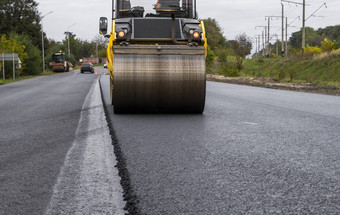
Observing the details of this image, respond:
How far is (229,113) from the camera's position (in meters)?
8.55

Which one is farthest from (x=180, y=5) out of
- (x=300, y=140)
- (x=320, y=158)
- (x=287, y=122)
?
(x=320, y=158)

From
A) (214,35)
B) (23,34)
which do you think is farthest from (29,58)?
(214,35)

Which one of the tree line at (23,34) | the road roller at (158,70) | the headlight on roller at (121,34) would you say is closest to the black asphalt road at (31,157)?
the road roller at (158,70)

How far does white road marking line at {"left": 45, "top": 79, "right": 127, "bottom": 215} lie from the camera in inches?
110

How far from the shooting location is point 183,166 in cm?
389

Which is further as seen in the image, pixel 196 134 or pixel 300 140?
pixel 196 134

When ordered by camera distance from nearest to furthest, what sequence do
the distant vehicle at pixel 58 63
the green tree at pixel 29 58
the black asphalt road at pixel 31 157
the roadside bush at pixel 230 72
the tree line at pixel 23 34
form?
the black asphalt road at pixel 31 157 → the roadside bush at pixel 230 72 → the tree line at pixel 23 34 → the green tree at pixel 29 58 → the distant vehicle at pixel 58 63

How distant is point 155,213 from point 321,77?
3029 cm

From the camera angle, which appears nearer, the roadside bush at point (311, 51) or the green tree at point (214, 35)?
the roadside bush at point (311, 51)

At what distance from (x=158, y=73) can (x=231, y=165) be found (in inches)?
157

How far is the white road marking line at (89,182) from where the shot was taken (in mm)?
2797

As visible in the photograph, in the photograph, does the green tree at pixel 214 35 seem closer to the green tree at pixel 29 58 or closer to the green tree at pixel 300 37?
the green tree at pixel 300 37

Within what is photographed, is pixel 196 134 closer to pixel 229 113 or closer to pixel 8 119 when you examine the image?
pixel 229 113

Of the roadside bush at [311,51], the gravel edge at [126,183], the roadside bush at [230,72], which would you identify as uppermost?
the roadside bush at [311,51]
